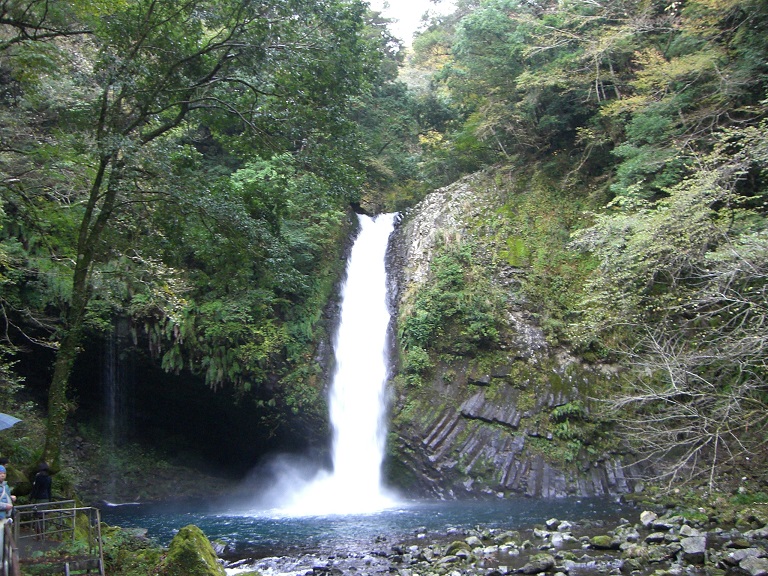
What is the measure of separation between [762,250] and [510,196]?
35.6ft

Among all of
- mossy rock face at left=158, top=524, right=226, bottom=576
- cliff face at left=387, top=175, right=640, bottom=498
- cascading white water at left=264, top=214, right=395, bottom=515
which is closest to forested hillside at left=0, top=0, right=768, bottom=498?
cliff face at left=387, top=175, right=640, bottom=498

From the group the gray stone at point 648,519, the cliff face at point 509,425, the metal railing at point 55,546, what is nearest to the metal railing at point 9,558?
the metal railing at point 55,546

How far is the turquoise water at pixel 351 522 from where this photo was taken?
32.8ft

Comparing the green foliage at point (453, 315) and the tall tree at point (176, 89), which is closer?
the tall tree at point (176, 89)

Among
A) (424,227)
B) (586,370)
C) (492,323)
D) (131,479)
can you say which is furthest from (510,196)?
(131,479)

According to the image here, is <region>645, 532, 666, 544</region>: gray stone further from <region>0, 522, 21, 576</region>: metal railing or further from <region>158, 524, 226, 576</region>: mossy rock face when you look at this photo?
<region>0, 522, 21, 576</region>: metal railing

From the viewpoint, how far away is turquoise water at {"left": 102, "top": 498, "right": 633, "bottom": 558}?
1000cm

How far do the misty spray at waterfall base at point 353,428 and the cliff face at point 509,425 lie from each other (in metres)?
0.67

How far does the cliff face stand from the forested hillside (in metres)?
0.48

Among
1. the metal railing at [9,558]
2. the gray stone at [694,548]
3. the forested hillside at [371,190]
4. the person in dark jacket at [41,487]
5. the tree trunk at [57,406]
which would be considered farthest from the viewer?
the forested hillside at [371,190]

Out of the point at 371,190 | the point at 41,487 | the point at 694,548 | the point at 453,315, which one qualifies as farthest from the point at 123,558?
the point at 371,190

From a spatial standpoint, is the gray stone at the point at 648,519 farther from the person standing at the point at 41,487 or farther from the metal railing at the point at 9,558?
the person standing at the point at 41,487

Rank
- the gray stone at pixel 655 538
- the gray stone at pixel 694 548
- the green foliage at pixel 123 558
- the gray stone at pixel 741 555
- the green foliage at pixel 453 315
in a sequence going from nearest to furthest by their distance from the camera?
the green foliage at pixel 123 558
the gray stone at pixel 741 555
the gray stone at pixel 694 548
the gray stone at pixel 655 538
the green foliage at pixel 453 315

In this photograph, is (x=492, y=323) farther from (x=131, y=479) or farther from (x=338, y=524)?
(x=131, y=479)
